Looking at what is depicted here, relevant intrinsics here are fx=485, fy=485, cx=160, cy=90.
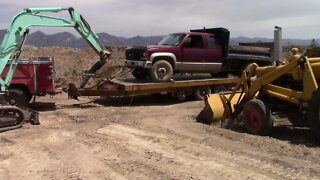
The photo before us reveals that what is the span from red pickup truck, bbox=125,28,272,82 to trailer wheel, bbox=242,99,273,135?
20.3 ft

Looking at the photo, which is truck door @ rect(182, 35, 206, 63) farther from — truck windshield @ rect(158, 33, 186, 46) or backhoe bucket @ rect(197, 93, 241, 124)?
backhoe bucket @ rect(197, 93, 241, 124)

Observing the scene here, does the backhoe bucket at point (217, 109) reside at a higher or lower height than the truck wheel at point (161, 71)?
lower

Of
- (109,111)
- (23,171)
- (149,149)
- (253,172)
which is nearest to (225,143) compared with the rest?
(149,149)

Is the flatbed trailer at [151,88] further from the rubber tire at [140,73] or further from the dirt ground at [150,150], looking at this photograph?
the dirt ground at [150,150]

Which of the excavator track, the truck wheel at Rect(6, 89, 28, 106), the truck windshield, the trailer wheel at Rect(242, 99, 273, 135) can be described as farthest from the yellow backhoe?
the truck wheel at Rect(6, 89, 28, 106)

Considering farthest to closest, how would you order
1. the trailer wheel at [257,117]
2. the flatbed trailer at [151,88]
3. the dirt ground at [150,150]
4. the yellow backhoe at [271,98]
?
the flatbed trailer at [151,88]
the trailer wheel at [257,117]
the yellow backhoe at [271,98]
the dirt ground at [150,150]

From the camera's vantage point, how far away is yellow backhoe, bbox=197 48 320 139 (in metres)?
10.1

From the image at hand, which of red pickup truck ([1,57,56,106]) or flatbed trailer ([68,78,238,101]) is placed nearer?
red pickup truck ([1,57,56,106])

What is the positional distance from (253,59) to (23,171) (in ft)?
44.5

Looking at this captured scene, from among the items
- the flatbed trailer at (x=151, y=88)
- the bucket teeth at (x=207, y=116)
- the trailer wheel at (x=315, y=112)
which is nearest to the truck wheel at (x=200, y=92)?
the flatbed trailer at (x=151, y=88)

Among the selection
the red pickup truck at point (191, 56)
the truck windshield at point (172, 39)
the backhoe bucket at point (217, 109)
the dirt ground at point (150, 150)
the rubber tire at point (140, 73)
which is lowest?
the dirt ground at point (150, 150)

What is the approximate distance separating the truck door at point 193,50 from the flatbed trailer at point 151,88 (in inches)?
30.8

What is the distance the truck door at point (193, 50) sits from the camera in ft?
59.3

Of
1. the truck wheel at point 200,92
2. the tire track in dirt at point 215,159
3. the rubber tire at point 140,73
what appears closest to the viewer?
the tire track in dirt at point 215,159
